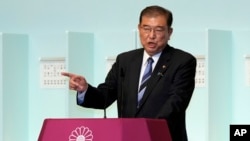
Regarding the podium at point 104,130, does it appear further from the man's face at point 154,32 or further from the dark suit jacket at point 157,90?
the man's face at point 154,32

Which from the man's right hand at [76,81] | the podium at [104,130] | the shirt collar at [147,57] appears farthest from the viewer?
the shirt collar at [147,57]

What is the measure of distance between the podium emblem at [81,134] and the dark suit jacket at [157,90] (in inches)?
20.3

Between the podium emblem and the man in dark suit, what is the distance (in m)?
0.49

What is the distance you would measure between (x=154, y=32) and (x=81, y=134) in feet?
2.47

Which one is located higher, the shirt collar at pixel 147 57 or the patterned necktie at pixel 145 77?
the shirt collar at pixel 147 57

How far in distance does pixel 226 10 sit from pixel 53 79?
148cm

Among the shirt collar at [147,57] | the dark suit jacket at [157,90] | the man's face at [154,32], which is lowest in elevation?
the dark suit jacket at [157,90]

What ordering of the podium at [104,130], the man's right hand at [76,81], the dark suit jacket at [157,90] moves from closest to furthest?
1. the podium at [104,130]
2. the man's right hand at [76,81]
3. the dark suit jacket at [157,90]

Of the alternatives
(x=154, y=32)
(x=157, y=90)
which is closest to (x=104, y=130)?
(x=157, y=90)

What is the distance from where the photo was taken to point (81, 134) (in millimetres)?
1972

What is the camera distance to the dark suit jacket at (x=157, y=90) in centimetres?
251

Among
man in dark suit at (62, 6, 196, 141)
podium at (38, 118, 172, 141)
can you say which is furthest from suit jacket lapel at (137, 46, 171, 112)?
podium at (38, 118, 172, 141)

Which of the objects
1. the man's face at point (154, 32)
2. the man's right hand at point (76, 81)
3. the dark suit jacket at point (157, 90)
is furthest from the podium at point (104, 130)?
the man's face at point (154, 32)

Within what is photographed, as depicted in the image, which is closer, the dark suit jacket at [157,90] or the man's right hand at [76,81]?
the man's right hand at [76,81]
